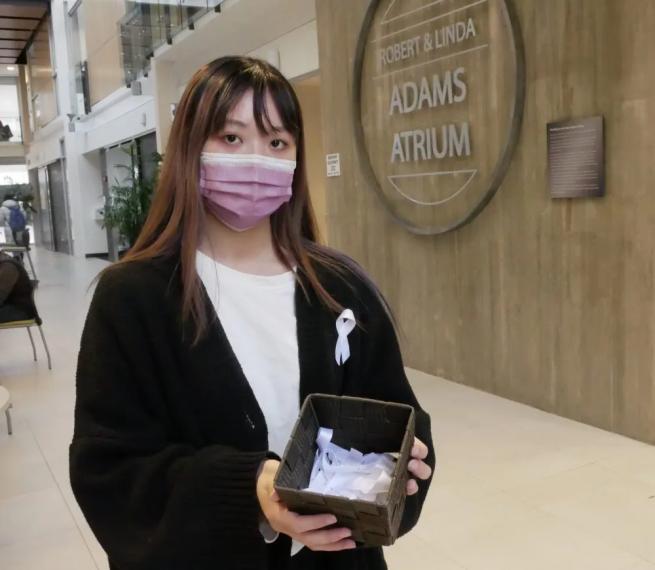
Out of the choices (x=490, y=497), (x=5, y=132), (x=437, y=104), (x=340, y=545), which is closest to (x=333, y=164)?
(x=437, y=104)

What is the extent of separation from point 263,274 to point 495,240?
127 inches

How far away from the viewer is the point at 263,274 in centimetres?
118

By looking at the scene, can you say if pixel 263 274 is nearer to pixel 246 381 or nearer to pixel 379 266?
pixel 246 381

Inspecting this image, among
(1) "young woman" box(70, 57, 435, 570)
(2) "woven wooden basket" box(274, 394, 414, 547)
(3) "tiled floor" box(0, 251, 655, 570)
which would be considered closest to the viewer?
(2) "woven wooden basket" box(274, 394, 414, 547)

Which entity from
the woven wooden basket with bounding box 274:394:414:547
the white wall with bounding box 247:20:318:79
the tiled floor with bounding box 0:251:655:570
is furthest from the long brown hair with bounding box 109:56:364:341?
the white wall with bounding box 247:20:318:79

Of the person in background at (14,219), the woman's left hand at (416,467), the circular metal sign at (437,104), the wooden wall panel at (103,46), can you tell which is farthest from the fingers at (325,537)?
the person in background at (14,219)

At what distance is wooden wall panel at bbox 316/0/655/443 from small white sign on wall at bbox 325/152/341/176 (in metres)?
0.99

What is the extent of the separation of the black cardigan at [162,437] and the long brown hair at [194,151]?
0.02m

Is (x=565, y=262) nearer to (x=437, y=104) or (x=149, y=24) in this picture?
(x=437, y=104)

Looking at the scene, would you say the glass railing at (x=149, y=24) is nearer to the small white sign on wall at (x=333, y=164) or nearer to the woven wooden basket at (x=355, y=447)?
the small white sign on wall at (x=333, y=164)

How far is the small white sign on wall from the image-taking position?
5.67 metres

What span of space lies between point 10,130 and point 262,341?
1065 inches

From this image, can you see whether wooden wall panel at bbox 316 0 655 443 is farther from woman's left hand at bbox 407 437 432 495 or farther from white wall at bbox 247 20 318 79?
white wall at bbox 247 20 318 79

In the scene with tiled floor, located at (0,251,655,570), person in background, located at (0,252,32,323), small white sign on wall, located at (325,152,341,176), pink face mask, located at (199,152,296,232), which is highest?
small white sign on wall, located at (325,152,341,176)
